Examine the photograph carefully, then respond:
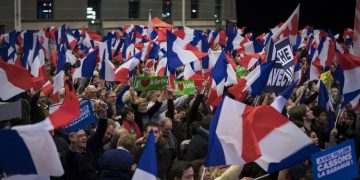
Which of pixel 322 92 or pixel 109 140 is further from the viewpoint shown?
pixel 322 92

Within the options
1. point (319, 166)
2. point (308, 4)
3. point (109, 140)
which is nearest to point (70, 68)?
point (109, 140)

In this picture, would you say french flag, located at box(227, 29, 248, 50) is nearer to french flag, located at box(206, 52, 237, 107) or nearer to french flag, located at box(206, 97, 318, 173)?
french flag, located at box(206, 52, 237, 107)

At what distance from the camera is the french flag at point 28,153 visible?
18.4ft

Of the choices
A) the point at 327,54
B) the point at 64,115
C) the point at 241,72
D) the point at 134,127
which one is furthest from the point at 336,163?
the point at 327,54

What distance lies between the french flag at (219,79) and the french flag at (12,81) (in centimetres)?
285

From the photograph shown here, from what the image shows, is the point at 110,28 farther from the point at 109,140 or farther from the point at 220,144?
the point at 220,144

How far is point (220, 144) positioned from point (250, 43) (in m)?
13.3

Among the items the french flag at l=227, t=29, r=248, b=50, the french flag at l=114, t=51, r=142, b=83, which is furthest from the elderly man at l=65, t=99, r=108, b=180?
the french flag at l=227, t=29, r=248, b=50

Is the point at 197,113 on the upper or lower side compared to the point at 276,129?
lower

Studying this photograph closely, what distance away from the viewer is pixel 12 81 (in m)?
9.78

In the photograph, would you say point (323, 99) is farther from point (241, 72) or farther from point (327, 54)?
point (327, 54)

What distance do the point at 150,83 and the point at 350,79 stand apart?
325 centimetres

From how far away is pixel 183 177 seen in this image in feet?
21.8

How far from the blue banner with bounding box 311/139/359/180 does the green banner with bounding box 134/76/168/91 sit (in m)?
6.02
